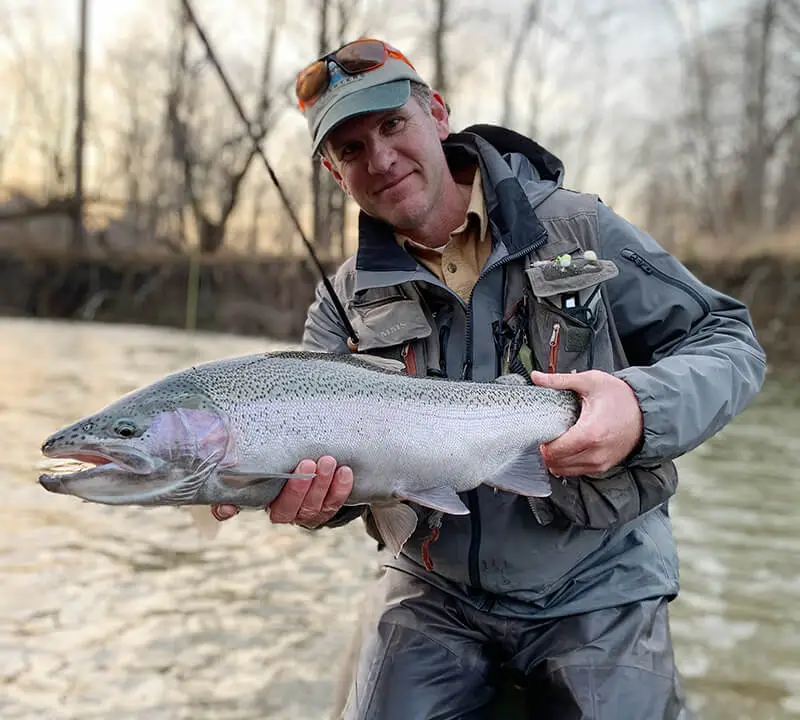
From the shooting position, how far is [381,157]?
2566mm

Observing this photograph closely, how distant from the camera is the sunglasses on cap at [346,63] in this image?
2.64m

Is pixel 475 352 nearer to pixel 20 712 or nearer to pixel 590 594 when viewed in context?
pixel 590 594

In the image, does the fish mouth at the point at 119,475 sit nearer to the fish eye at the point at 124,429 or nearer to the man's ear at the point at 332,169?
the fish eye at the point at 124,429

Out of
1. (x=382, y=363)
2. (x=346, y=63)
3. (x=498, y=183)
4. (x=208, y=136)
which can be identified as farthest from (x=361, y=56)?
(x=208, y=136)

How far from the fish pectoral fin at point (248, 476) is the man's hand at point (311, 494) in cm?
3

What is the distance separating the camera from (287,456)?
207cm

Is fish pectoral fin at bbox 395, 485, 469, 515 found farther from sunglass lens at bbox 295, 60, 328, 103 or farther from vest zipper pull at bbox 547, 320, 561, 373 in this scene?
sunglass lens at bbox 295, 60, 328, 103

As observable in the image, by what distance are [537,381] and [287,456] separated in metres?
0.70

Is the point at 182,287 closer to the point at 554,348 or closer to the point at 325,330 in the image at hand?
the point at 325,330

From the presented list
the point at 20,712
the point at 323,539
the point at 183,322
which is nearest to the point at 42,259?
the point at 183,322

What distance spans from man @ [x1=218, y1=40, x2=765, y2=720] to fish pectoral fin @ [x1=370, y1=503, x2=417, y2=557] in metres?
0.11

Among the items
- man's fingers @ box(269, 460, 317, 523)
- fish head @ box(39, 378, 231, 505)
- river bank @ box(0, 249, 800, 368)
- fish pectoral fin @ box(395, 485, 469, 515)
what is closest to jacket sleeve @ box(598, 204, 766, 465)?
fish pectoral fin @ box(395, 485, 469, 515)

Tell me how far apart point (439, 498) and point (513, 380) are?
413 millimetres

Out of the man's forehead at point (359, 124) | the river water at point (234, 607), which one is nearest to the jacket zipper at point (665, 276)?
the man's forehead at point (359, 124)
